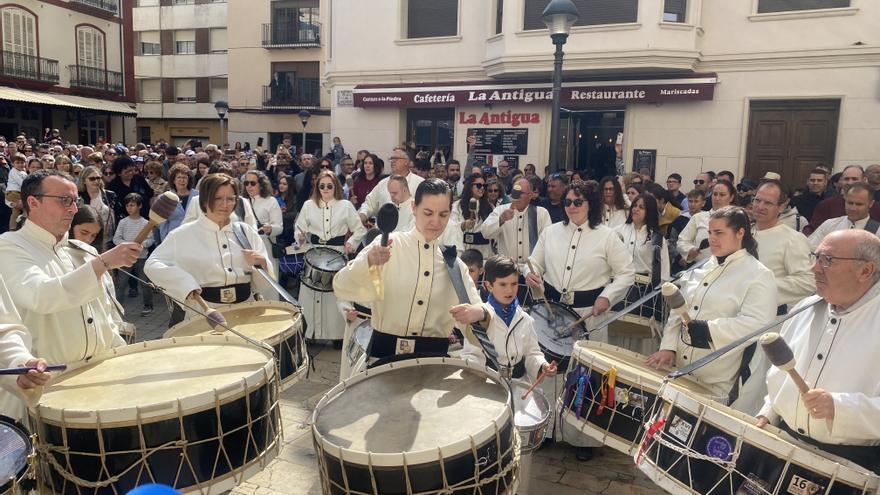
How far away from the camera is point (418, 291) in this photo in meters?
3.42

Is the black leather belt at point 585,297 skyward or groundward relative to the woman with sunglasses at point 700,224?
groundward

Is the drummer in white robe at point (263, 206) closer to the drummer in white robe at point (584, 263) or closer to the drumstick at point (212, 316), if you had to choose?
the drumstick at point (212, 316)

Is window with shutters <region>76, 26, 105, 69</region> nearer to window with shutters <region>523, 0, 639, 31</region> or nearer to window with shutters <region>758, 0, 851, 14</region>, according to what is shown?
window with shutters <region>523, 0, 639, 31</region>

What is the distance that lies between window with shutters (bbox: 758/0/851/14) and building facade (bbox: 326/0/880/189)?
37mm

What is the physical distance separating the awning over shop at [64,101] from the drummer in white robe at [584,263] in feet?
84.9

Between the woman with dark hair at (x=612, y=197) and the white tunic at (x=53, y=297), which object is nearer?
the white tunic at (x=53, y=297)

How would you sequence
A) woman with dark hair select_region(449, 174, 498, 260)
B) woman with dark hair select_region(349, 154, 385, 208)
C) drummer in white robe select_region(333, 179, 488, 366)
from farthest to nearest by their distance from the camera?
woman with dark hair select_region(349, 154, 385, 208) < woman with dark hair select_region(449, 174, 498, 260) < drummer in white robe select_region(333, 179, 488, 366)

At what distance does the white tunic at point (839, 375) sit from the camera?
2551mm

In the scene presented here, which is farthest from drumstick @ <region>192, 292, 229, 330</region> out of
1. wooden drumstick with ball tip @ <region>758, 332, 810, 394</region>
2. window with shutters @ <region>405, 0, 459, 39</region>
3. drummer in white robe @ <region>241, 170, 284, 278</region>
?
window with shutters @ <region>405, 0, 459, 39</region>

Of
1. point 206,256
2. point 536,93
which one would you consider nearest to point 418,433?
point 206,256

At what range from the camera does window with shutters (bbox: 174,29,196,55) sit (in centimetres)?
3453

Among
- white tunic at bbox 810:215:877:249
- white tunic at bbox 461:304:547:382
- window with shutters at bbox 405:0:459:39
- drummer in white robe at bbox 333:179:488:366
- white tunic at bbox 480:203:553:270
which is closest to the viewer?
drummer in white robe at bbox 333:179:488:366

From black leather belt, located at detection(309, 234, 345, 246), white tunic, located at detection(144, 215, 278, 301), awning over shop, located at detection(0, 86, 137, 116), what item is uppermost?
awning over shop, located at detection(0, 86, 137, 116)

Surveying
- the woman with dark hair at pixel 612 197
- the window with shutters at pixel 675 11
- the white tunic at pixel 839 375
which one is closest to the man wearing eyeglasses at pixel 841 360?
the white tunic at pixel 839 375
